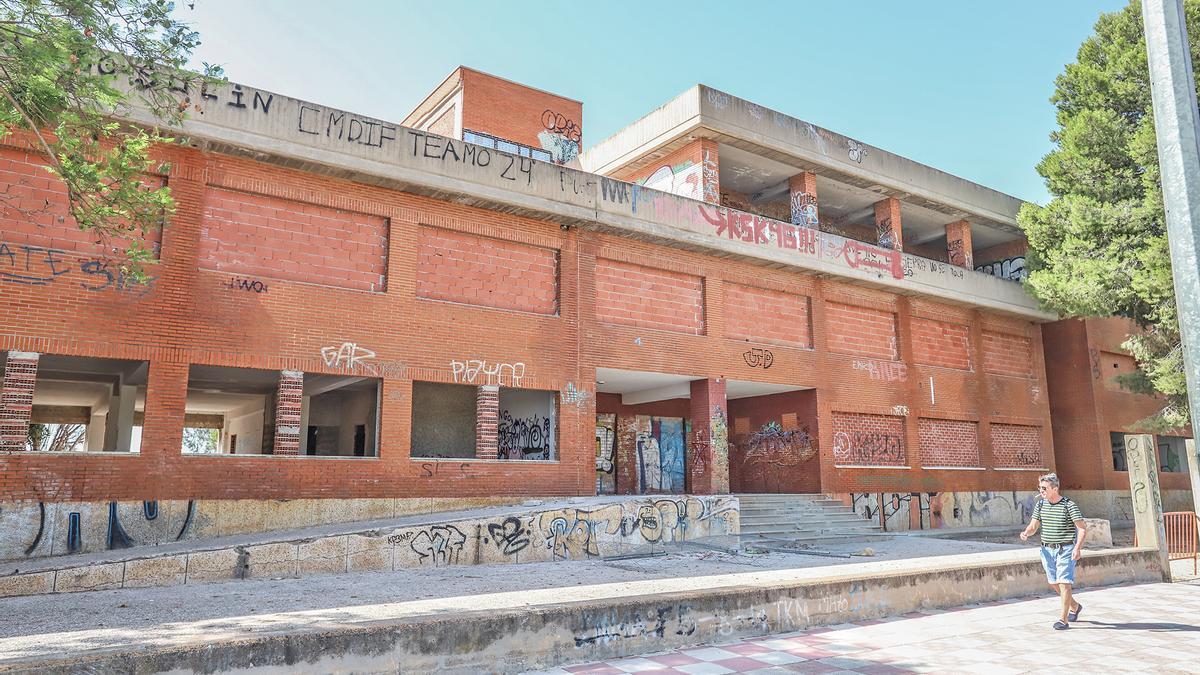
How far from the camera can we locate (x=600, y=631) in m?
6.52

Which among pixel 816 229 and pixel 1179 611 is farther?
pixel 816 229

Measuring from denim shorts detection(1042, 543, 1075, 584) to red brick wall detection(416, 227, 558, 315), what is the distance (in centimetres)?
1028

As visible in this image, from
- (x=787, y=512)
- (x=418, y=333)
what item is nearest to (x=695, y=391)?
(x=787, y=512)

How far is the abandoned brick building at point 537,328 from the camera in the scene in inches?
478

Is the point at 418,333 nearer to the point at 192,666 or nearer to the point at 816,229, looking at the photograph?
the point at 192,666

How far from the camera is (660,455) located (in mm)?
21500

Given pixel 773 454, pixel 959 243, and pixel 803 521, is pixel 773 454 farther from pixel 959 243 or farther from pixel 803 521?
pixel 959 243

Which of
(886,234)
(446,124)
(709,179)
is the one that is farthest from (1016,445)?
(446,124)

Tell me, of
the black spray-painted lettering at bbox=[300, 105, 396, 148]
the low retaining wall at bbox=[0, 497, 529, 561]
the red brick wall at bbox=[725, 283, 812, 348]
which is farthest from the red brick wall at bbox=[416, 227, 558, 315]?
the red brick wall at bbox=[725, 283, 812, 348]

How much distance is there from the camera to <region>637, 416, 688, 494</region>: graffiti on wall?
21.0m

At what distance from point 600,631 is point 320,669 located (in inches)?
92.0

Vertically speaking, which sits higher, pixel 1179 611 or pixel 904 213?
pixel 904 213

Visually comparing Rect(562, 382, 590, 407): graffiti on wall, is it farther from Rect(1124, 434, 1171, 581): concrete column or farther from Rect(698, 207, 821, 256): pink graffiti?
Rect(1124, 434, 1171, 581): concrete column

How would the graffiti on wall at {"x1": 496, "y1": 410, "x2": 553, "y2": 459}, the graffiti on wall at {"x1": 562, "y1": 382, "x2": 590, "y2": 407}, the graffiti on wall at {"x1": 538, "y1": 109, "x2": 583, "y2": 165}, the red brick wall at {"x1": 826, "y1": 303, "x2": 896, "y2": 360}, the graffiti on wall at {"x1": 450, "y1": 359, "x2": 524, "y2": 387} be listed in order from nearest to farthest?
1. the graffiti on wall at {"x1": 450, "y1": 359, "x2": 524, "y2": 387}
2. the graffiti on wall at {"x1": 562, "y1": 382, "x2": 590, "y2": 407}
3. the graffiti on wall at {"x1": 496, "y1": 410, "x2": 553, "y2": 459}
4. the red brick wall at {"x1": 826, "y1": 303, "x2": 896, "y2": 360}
5. the graffiti on wall at {"x1": 538, "y1": 109, "x2": 583, "y2": 165}
